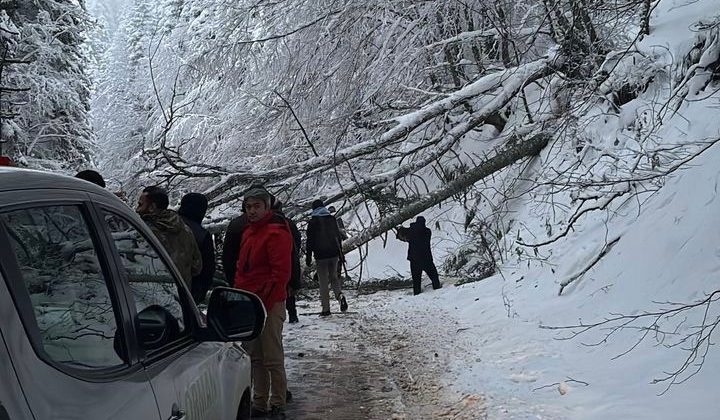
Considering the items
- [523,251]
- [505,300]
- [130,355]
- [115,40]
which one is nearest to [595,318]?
[505,300]

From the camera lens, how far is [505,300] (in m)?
9.56

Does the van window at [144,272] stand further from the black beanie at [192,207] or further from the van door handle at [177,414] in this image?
the black beanie at [192,207]

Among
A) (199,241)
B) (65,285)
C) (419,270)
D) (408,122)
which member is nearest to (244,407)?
(65,285)

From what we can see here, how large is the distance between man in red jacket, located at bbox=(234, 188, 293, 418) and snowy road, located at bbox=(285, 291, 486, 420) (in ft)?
0.95

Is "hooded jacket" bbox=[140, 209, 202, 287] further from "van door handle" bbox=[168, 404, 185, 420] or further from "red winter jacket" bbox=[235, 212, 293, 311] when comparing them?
"van door handle" bbox=[168, 404, 185, 420]

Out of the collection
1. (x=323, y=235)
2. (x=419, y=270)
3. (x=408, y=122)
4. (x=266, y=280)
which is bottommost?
(x=266, y=280)

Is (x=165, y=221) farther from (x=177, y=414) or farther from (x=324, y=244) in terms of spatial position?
(x=324, y=244)

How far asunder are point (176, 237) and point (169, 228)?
0.10 metres

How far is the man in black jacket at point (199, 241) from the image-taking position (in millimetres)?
6188

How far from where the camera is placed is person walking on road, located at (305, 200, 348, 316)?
414 inches

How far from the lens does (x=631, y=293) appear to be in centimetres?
667

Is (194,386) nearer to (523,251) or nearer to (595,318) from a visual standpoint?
(595,318)

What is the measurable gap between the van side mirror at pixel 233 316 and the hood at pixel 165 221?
2.56m

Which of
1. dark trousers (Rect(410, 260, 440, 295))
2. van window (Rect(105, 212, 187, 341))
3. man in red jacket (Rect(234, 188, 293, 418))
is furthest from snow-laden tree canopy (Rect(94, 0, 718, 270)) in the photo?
van window (Rect(105, 212, 187, 341))
